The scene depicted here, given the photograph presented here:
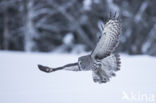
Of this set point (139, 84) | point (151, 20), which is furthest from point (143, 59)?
point (151, 20)

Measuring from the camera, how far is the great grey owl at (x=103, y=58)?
2479 millimetres

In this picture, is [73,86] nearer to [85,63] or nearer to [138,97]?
[85,63]

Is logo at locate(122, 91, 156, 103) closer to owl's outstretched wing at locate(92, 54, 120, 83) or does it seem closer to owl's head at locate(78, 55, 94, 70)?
owl's outstretched wing at locate(92, 54, 120, 83)

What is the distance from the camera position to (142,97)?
2.63 meters

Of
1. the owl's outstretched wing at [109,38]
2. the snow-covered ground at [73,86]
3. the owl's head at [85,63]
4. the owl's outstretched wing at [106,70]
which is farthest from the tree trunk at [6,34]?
the owl's outstretched wing at [109,38]

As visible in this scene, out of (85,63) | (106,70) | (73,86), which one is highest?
(85,63)

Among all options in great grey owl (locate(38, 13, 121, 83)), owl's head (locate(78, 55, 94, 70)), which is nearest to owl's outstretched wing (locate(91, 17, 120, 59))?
great grey owl (locate(38, 13, 121, 83))

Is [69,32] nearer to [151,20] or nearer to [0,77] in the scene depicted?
[151,20]

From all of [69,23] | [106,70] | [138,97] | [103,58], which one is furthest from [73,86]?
[69,23]

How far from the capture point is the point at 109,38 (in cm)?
247

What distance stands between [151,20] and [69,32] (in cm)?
209

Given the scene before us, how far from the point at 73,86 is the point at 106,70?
0.40 m

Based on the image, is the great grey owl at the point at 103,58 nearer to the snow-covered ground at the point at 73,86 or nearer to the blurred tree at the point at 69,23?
the snow-covered ground at the point at 73,86

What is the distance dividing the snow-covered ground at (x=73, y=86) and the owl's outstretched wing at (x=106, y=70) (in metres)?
0.12
